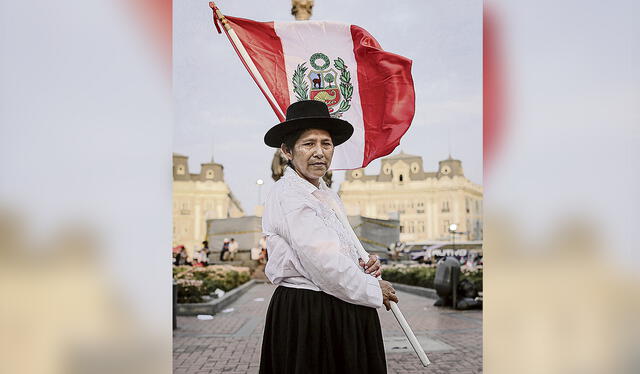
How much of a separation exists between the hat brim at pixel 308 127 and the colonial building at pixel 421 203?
23.3 metres

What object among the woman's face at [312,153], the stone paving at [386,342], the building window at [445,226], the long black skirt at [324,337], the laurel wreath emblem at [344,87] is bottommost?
the stone paving at [386,342]

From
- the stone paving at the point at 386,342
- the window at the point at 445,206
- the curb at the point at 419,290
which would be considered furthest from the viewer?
the window at the point at 445,206

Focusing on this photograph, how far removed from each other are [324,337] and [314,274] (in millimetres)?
304

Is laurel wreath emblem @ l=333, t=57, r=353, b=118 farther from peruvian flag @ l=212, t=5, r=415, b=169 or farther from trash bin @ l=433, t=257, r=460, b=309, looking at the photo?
trash bin @ l=433, t=257, r=460, b=309

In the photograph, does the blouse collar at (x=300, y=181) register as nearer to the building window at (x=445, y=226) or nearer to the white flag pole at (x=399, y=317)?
the white flag pole at (x=399, y=317)

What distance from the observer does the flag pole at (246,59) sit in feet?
10.6

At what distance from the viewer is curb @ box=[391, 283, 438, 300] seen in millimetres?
11445

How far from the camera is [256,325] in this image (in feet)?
26.3

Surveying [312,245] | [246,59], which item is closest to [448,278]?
[246,59]

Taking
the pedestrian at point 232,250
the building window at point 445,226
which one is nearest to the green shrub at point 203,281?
the pedestrian at point 232,250

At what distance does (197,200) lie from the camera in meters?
20.2

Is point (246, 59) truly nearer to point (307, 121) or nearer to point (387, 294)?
point (307, 121)
